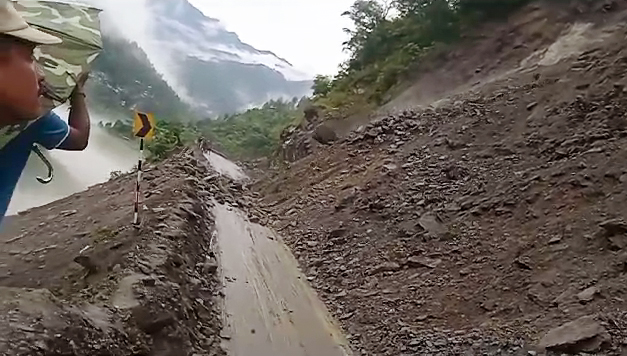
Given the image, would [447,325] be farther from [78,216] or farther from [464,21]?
[464,21]

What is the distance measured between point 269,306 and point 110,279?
2.56 metres

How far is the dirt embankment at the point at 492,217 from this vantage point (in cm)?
596

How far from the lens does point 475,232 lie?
25.7 ft

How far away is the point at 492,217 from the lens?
7.96 m

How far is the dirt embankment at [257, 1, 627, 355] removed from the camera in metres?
5.96

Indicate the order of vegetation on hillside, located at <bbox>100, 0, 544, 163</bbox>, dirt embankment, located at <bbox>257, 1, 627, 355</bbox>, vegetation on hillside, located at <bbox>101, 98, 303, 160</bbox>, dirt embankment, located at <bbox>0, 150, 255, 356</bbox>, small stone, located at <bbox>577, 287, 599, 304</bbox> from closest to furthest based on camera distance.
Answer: dirt embankment, located at <bbox>0, 150, 255, 356</bbox> < small stone, located at <bbox>577, 287, 599, 304</bbox> < dirt embankment, located at <bbox>257, 1, 627, 355</bbox> < vegetation on hillside, located at <bbox>100, 0, 544, 163</bbox> < vegetation on hillside, located at <bbox>101, 98, 303, 160</bbox>

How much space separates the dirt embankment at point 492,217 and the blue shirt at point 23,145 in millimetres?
4461

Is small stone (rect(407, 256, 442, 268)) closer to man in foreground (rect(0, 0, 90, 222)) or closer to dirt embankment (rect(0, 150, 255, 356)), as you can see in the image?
dirt embankment (rect(0, 150, 255, 356))

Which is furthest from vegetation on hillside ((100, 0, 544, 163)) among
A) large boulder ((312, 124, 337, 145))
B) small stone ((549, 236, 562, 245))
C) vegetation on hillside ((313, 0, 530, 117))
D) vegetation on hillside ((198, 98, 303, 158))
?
small stone ((549, 236, 562, 245))

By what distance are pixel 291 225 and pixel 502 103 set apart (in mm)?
4229

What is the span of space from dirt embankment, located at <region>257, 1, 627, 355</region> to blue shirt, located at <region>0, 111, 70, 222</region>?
4461mm

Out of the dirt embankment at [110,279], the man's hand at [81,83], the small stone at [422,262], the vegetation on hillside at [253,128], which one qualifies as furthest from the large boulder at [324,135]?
the man's hand at [81,83]

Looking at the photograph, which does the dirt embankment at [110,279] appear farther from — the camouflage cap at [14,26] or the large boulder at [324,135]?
the large boulder at [324,135]

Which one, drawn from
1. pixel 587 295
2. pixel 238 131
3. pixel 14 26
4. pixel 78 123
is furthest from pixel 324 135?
pixel 238 131
